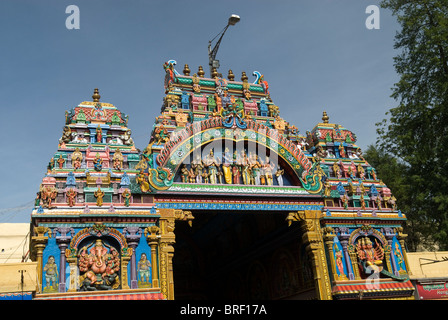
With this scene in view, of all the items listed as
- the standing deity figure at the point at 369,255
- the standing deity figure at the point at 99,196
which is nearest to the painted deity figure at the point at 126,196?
the standing deity figure at the point at 99,196

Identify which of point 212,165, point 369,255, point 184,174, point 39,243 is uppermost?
point 212,165

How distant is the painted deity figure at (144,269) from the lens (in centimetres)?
1492

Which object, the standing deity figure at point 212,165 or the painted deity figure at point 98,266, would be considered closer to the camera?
the painted deity figure at point 98,266

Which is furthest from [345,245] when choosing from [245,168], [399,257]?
[245,168]

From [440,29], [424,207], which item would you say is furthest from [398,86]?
[424,207]

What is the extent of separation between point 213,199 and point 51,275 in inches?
227

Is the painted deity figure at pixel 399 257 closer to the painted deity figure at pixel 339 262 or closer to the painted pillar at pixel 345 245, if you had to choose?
the painted pillar at pixel 345 245

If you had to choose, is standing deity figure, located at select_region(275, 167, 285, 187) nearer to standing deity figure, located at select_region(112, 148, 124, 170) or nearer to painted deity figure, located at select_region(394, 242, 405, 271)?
painted deity figure, located at select_region(394, 242, 405, 271)

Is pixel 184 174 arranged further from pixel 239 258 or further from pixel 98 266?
pixel 239 258

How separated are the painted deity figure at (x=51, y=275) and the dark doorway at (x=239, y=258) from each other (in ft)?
24.0

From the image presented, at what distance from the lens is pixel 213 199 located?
55.0ft

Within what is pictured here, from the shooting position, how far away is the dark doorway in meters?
19.7
